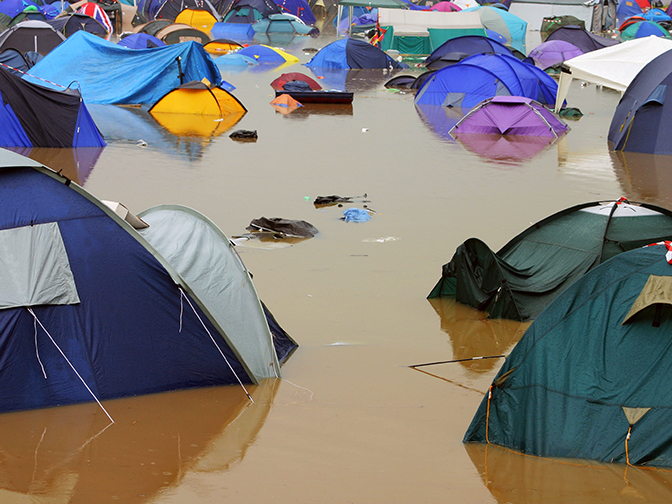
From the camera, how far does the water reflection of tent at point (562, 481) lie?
18.5 ft

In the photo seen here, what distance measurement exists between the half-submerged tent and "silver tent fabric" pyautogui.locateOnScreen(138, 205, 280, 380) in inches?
0.8

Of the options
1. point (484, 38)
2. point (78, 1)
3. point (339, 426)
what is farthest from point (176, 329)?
point (78, 1)

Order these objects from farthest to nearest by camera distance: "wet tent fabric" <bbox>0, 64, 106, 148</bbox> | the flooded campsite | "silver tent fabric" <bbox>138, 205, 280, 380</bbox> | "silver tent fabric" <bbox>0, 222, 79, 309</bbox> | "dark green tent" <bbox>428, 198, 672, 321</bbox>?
1. "wet tent fabric" <bbox>0, 64, 106, 148</bbox>
2. "dark green tent" <bbox>428, 198, 672, 321</bbox>
3. "silver tent fabric" <bbox>138, 205, 280, 380</bbox>
4. "silver tent fabric" <bbox>0, 222, 79, 309</bbox>
5. the flooded campsite

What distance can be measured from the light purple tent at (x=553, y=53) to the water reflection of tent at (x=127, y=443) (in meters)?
31.9

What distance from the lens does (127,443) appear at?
20.7 feet

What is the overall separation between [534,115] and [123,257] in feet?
57.2

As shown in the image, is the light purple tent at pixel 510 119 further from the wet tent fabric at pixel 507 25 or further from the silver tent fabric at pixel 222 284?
the wet tent fabric at pixel 507 25

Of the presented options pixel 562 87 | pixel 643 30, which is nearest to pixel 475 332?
pixel 562 87

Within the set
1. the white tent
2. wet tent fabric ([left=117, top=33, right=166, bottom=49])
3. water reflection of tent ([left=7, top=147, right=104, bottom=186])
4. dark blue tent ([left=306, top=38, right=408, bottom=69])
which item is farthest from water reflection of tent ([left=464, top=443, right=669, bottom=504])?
dark blue tent ([left=306, top=38, right=408, bottom=69])

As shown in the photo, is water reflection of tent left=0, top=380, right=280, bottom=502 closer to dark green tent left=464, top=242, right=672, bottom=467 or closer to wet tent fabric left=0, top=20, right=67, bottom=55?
dark green tent left=464, top=242, right=672, bottom=467

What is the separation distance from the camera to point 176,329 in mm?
7129

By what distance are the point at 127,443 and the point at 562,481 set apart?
3.44 metres

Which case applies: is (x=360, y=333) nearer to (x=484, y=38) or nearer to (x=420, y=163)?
(x=420, y=163)

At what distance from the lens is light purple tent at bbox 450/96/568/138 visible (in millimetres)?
22125
